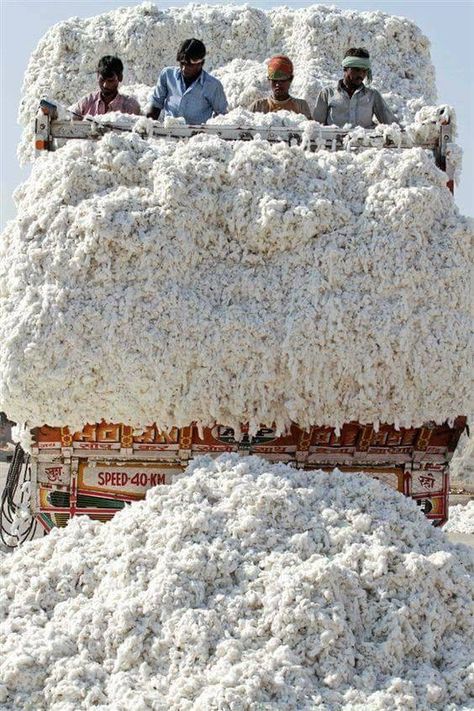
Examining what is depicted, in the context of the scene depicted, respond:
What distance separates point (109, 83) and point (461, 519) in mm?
4285

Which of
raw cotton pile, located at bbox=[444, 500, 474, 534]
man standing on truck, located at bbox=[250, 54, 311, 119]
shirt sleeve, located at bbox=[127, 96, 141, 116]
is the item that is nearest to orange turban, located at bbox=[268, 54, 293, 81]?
man standing on truck, located at bbox=[250, 54, 311, 119]

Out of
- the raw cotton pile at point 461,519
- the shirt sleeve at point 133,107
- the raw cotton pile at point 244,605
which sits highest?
the shirt sleeve at point 133,107

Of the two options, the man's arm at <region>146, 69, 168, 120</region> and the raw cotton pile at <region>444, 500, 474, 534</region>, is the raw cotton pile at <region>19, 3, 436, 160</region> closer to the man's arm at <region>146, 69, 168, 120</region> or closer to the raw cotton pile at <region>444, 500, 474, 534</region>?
the man's arm at <region>146, 69, 168, 120</region>

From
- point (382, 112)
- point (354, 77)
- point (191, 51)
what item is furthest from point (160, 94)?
point (382, 112)

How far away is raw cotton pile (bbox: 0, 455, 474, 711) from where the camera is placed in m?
3.87

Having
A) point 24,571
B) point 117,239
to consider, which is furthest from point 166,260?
point 24,571

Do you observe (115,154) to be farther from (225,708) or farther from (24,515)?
(225,708)

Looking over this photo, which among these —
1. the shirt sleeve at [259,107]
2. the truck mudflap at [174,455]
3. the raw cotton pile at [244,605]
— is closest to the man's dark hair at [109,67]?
the shirt sleeve at [259,107]

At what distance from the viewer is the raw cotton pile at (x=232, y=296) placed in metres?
4.78

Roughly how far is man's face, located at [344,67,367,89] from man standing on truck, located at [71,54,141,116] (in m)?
1.08

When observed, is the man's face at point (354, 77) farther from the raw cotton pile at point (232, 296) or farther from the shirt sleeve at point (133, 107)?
the raw cotton pile at point (232, 296)

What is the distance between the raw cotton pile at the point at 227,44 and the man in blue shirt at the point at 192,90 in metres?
1.77

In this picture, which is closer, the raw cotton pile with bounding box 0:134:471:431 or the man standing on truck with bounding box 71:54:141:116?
the raw cotton pile with bounding box 0:134:471:431

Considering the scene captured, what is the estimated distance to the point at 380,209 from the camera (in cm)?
496
